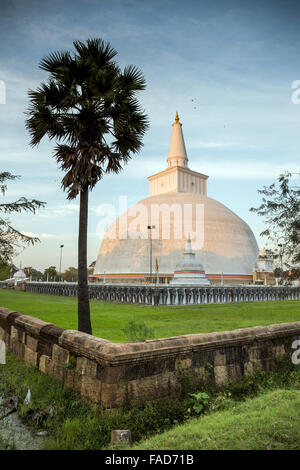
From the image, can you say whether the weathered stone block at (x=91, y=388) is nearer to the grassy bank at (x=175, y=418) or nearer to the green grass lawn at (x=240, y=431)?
the grassy bank at (x=175, y=418)

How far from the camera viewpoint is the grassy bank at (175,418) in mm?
3303

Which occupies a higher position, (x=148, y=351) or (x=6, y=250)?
(x=6, y=250)

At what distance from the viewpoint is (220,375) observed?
198 inches

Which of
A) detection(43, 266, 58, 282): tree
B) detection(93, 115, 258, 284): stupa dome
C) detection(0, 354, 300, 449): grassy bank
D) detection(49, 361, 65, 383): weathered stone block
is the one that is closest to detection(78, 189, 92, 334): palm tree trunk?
detection(49, 361, 65, 383): weathered stone block

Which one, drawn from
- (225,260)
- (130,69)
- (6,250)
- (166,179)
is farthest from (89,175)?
(166,179)

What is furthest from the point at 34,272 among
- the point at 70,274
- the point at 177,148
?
A: the point at 177,148

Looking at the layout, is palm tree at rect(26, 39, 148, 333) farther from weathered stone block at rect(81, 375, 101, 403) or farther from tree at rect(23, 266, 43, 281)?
tree at rect(23, 266, 43, 281)

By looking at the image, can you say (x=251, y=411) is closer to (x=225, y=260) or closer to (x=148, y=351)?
(x=148, y=351)

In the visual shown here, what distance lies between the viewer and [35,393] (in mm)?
4832

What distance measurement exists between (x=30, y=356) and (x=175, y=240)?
4237cm

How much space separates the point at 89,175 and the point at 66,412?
668 centimetres

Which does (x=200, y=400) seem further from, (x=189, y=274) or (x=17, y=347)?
(x=189, y=274)

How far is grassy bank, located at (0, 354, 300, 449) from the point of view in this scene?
330 centimetres

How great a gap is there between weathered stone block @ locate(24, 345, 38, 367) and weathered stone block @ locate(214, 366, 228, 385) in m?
→ 3.17
